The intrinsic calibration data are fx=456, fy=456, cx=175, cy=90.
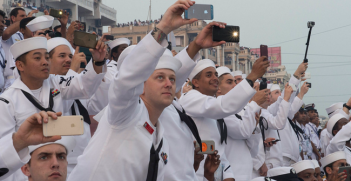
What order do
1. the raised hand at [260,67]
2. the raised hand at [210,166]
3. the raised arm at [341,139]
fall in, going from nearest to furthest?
the raised hand at [210,166] < the raised hand at [260,67] < the raised arm at [341,139]

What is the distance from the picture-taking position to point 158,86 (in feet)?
11.6

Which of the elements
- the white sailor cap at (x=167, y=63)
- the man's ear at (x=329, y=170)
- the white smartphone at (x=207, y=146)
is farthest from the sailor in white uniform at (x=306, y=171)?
the white sailor cap at (x=167, y=63)

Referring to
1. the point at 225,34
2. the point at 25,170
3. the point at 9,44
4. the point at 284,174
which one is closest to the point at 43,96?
the point at 25,170

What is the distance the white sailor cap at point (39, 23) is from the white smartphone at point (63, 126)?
5510 mm

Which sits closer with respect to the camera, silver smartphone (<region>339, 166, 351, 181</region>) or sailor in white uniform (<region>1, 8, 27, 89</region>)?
silver smartphone (<region>339, 166, 351, 181</region>)

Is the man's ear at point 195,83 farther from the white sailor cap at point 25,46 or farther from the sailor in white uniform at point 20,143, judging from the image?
the sailor in white uniform at point 20,143

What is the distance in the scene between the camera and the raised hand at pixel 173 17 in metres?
3.11

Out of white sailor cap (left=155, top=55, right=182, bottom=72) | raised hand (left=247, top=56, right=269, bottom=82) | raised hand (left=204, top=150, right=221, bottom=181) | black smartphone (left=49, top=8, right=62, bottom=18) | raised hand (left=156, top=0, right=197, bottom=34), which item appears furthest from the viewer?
black smartphone (left=49, top=8, right=62, bottom=18)

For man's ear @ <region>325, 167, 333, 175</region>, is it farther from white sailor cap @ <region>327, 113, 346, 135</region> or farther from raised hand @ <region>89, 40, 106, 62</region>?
raised hand @ <region>89, 40, 106, 62</region>

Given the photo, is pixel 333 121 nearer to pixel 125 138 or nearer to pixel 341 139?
pixel 341 139

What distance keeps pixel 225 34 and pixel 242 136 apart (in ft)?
6.55

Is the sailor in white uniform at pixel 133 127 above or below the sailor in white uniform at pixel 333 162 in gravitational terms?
above

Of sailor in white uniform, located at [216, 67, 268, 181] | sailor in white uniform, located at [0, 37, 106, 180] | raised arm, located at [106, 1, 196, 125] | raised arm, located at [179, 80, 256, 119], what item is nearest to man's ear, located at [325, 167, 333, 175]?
sailor in white uniform, located at [216, 67, 268, 181]

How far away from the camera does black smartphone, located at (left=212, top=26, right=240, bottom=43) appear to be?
414 cm
